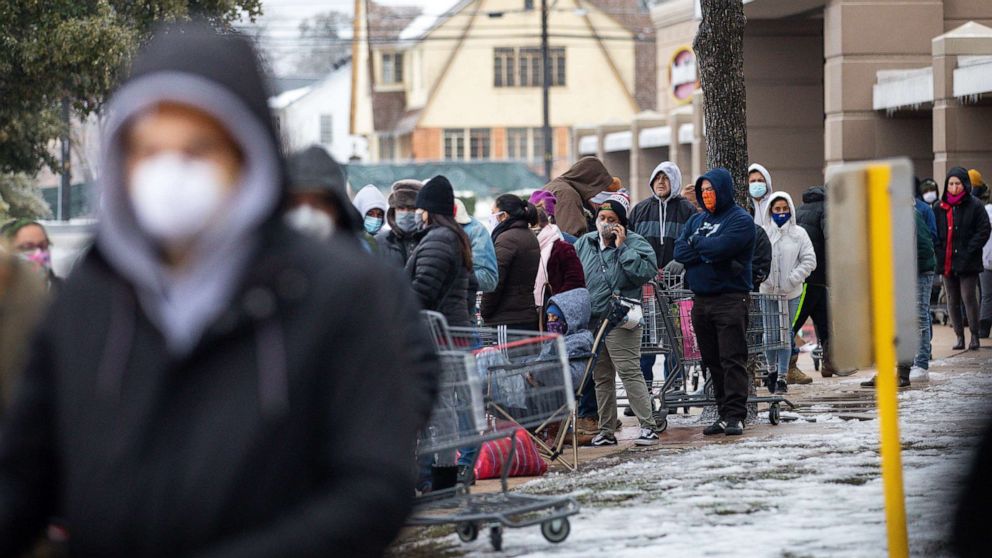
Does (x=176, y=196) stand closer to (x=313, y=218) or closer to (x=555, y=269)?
(x=313, y=218)

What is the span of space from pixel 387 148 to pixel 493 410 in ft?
246

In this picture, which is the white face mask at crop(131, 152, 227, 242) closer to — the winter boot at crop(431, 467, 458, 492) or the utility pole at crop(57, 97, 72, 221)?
the winter boot at crop(431, 467, 458, 492)

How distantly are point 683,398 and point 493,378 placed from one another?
4209 millimetres

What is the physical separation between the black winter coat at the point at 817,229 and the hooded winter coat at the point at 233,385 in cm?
1344

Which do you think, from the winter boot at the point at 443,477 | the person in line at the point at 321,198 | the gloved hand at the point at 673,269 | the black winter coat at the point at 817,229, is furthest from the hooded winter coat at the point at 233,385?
the black winter coat at the point at 817,229

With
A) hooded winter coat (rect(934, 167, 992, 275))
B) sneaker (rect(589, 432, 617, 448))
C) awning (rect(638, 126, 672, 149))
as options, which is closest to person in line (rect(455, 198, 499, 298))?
sneaker (rect(589, 432, 617, 448))

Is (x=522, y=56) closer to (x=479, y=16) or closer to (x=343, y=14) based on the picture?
(x=479, y=16)

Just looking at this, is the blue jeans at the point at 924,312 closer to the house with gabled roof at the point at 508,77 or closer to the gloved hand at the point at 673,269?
the gloved hand at the point at 673,269

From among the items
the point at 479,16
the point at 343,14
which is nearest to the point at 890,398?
the point at 479,16

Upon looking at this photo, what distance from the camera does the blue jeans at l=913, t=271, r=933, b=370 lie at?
14.5 meters

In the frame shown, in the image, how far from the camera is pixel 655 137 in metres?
38.6

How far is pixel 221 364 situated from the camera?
2.31 meters

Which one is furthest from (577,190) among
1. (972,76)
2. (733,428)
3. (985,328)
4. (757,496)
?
(972,76)

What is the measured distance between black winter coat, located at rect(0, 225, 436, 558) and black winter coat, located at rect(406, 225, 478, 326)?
22.0ft
